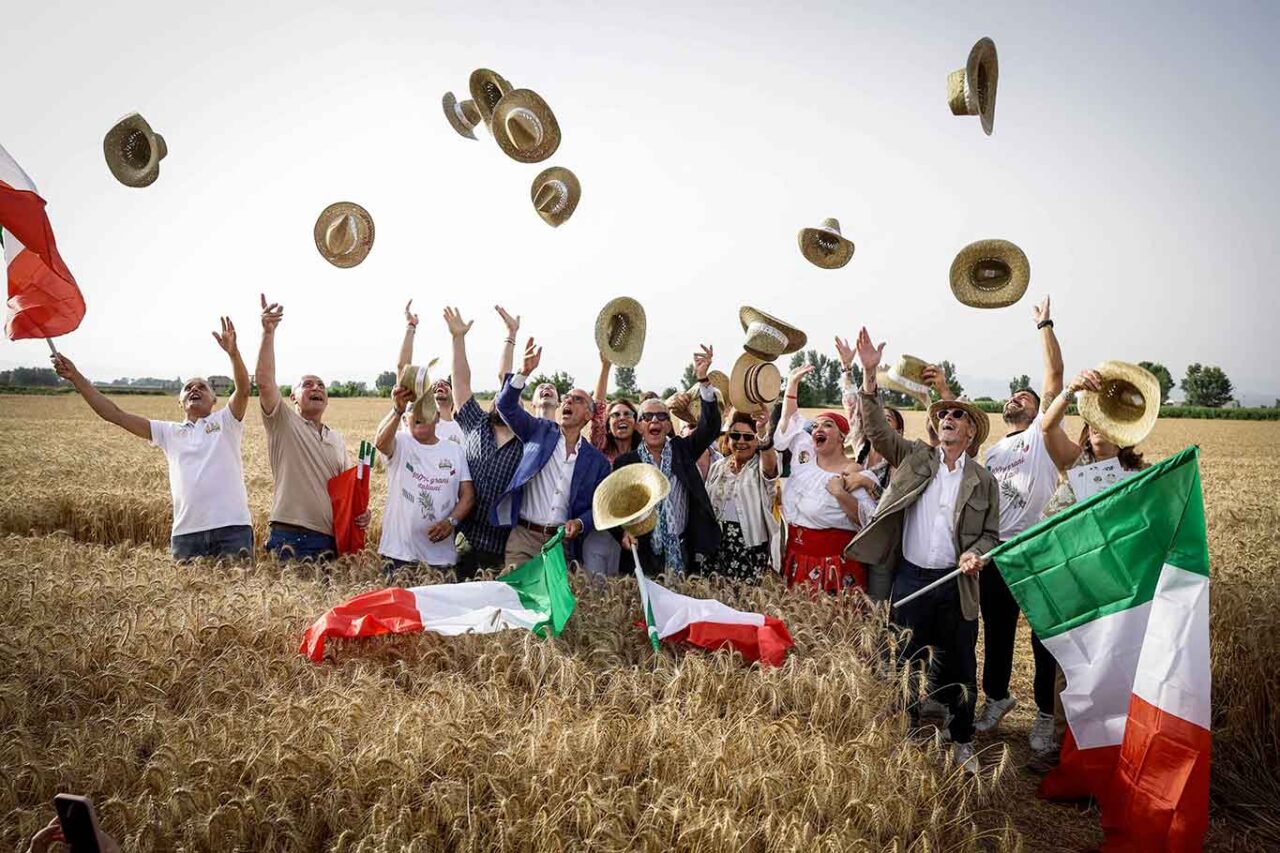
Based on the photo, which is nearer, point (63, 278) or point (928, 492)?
point (928, 492)

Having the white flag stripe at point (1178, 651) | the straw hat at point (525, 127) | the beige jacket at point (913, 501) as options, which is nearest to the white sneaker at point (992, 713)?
the beige jacket at point (913, 501)

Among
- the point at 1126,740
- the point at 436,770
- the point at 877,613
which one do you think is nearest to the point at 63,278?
the point at 436,770

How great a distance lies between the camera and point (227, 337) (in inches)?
285

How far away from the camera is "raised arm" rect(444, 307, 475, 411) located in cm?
767

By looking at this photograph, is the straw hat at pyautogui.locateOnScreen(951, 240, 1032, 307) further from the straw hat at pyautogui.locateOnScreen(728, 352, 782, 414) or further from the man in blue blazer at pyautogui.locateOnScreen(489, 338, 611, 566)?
the man in blue blazer at pyautogui.locateOnScreen(489, 338, 611, 566)

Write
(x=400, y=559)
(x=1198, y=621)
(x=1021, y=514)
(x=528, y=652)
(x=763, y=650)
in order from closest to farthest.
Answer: (x=1198, y=621)
(x=528, y=652)
(x=763, y=650)
(x=1021, y=514)
(x=400, y=559)

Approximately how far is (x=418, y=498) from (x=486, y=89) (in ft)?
15.1

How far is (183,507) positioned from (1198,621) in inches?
294

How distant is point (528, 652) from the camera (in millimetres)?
4977

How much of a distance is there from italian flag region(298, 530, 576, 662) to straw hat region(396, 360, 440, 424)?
70.5 inches

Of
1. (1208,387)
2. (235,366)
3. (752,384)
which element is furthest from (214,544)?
(1208,387)

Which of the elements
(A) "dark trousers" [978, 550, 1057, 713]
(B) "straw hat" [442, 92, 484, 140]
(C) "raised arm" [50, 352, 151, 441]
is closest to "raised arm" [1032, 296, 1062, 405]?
(A) "dark trousers" [978, 550, 1057, 713]

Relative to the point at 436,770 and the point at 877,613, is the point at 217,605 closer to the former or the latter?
the point at 436,770

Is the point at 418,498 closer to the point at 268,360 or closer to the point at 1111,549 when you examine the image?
the point at 268,360
